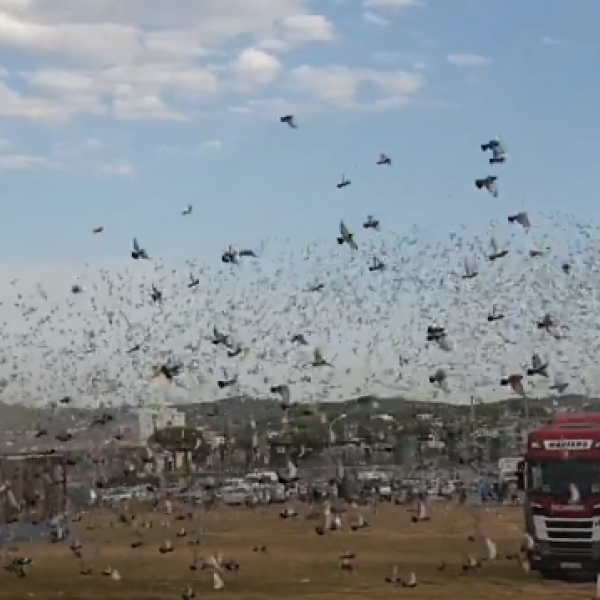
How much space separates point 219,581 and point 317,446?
8313cm

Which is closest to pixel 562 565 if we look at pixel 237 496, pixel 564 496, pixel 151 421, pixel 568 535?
pixel 568 535

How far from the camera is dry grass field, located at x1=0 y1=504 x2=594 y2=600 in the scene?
29.0 meters

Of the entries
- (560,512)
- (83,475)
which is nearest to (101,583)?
(560,512)

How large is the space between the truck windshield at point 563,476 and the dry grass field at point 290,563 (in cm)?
213

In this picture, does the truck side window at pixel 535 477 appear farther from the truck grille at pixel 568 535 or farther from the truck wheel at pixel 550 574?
the truck wheel at pixel 550 574

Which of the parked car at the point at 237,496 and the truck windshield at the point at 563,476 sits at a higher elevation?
the truck windshield at the point at 563,476

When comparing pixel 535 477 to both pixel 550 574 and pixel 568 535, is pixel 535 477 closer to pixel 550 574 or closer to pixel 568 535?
pixel 568 535

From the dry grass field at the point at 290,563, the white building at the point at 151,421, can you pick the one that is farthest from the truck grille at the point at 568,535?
the white building at the point at 151,421

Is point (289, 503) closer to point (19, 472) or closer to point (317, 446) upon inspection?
point (19, 472)

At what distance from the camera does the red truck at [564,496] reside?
28.8 metres

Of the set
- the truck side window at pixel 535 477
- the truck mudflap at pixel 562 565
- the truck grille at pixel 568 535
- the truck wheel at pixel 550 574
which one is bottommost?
the truck wheel at pixel 550 574

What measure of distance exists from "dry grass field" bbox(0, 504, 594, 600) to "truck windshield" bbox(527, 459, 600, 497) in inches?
84.0

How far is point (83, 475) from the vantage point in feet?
322

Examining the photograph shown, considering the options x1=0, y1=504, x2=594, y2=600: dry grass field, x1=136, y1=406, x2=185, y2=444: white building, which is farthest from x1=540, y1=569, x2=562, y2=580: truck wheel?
x1=136, y1=406, x2=185, y2=444: white building
